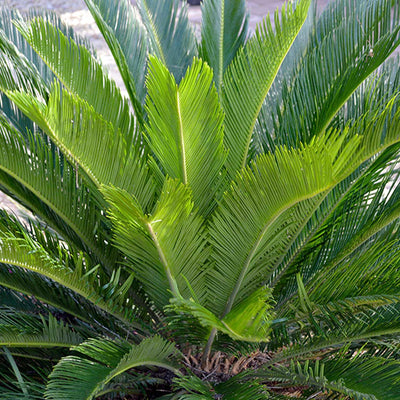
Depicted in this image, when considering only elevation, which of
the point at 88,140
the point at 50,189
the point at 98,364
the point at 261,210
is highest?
the point at 88,140

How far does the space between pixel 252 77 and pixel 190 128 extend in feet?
1.01

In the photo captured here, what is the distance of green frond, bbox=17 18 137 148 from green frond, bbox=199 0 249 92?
0.59 m

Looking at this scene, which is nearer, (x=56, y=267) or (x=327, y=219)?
(x=56, y=267)

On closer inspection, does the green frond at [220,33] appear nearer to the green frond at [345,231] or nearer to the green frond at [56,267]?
the green frond at [345,231]

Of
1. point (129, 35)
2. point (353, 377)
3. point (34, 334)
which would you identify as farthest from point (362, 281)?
point (129, 35)

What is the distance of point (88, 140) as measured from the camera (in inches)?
63.0

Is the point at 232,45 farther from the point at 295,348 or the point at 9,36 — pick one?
the point at 295,348

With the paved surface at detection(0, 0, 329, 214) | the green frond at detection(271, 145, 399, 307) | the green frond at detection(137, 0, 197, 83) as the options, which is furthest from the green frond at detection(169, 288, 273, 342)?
the paved surface at detection(0, 0, 329, 214)

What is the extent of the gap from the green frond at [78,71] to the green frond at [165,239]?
406 millimetres

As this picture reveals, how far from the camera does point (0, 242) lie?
1554mm

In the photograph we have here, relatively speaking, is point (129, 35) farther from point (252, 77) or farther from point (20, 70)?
point (252, 77)

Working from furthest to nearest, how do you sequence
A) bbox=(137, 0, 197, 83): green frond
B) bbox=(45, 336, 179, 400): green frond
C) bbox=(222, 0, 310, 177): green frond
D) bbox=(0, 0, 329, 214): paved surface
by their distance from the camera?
bbox=(0, 0, 329, 214): paved surface → bbox=(137, 0, 197, 83): green frond → bbox=(222, 0, 310, 177): green frond → bbox=(45, 336, 179, 400): green frond

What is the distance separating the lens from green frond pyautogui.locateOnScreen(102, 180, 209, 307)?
4.43ft

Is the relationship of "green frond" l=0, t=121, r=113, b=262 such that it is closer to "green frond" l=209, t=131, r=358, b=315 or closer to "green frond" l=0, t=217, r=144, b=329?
"green frond" l=0, t=217, r=144, b=329
